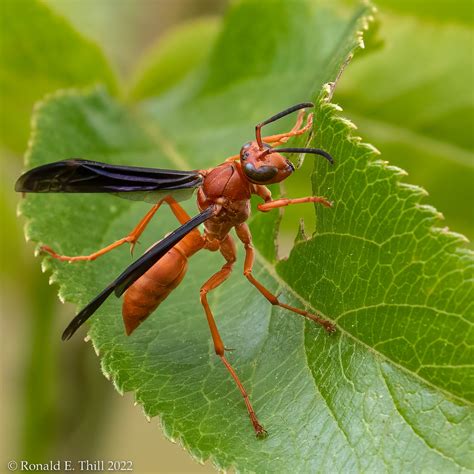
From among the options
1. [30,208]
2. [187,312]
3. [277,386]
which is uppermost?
[30,208]

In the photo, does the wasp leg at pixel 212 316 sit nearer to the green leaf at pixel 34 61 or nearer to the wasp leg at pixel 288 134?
the wasp leg at pixel 288 134

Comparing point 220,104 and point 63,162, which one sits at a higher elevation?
point 220,104

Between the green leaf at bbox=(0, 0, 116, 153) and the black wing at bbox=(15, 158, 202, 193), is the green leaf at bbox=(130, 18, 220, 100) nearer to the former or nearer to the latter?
the green leaf at bbox=(0, 0, 116, 153)

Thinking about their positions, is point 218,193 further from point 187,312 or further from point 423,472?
point 423,472

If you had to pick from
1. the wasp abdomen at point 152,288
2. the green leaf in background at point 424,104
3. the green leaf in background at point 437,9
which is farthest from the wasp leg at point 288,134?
the green leaf in background at point 437,9

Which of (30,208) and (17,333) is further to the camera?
(17,333)

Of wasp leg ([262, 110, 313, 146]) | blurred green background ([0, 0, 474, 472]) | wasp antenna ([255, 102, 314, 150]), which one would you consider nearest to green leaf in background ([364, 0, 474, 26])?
blurred green background ([0, 0, 474, 472])

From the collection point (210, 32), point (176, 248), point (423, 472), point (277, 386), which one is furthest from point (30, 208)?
point (210, 32)
